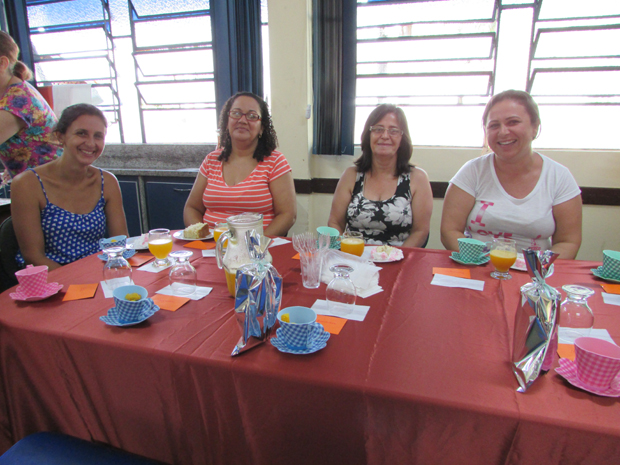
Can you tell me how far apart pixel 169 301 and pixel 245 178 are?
51.9 inches

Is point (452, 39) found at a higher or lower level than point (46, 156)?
higher

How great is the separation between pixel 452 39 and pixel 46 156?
131 inches

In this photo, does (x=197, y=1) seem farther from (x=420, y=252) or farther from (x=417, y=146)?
(x=420, y=252)

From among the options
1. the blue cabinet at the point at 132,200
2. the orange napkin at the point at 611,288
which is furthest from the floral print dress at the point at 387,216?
the blue cabinet at the point at 132,200

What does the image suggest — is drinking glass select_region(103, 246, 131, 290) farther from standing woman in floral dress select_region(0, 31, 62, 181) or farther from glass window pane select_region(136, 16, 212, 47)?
glass window pane select_region(136, 16, 212, 47)

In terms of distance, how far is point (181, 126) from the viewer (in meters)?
4.22

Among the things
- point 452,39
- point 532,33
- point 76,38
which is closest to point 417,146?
point 452,39

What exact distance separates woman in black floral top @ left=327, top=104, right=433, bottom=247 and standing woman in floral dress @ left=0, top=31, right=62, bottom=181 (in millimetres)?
1897

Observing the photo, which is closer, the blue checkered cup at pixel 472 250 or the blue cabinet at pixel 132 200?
the blue checkered cup at pixel 472 250

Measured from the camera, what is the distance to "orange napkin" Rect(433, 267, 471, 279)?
1354mm

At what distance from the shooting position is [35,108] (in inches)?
92.0

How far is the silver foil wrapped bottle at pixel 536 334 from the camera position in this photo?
738 millimetres

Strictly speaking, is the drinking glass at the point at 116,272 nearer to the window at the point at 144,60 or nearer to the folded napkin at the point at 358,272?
the folded napkin at the point at 358,272

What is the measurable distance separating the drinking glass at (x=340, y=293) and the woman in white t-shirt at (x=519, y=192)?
1.07m
